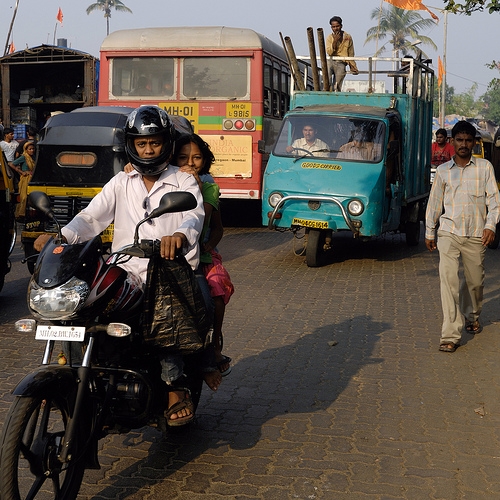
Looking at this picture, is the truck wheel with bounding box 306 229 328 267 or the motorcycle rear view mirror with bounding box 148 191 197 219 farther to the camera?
the truck wheel with bounding box 306 229 328 267

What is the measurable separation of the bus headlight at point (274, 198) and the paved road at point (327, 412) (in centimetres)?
248

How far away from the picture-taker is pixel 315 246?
42.2 ft

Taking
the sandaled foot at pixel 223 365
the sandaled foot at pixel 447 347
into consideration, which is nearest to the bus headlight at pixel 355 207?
the sandaled foot at pixel 447 347

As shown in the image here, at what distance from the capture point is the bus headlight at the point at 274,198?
1305 cm

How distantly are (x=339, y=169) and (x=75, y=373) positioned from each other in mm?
9488

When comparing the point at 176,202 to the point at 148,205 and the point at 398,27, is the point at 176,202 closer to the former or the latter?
the point at 148,205

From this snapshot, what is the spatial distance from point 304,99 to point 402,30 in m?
63.8

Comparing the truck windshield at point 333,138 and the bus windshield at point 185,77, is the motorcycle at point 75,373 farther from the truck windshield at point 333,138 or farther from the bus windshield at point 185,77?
the bus windshield at point 185,77

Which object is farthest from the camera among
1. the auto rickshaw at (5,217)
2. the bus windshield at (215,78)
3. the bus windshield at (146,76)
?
the bus windshield at (146,76)

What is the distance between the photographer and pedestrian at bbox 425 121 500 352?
25.5 ft

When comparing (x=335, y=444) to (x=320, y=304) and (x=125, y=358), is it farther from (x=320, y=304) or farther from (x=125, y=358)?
(x=320, y=304)

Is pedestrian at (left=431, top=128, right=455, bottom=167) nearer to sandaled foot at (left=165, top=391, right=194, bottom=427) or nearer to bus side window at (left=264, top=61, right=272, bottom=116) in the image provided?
bus side window at (left=264, top=61, right=272, bottom=116)

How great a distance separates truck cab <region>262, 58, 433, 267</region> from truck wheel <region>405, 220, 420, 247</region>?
111 centimetres

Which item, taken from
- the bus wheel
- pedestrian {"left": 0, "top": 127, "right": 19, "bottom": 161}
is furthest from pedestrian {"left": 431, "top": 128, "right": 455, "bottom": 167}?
pedestrian {"left": 0, "top": 127, "right": 19, "bottom": 161}
